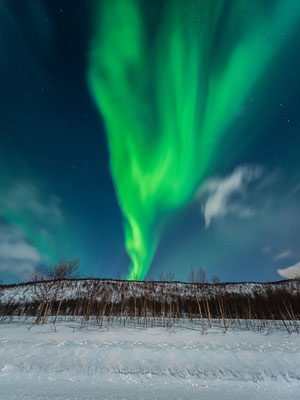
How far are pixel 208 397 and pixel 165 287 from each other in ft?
77.1

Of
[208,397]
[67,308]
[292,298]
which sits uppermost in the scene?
[292,298]

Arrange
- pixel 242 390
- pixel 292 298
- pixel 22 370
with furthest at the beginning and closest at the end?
pixel 292 298, pixel 22 370, pixel 242 390

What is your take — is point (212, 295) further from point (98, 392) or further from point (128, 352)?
point (98, 392)

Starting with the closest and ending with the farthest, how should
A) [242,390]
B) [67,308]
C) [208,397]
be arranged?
[208,397]
[242,390]
[67,308]

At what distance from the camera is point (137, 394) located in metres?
3.79

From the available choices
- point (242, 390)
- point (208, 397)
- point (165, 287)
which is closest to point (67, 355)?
point (208, 397)

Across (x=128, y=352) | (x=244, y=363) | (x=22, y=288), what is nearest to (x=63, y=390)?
(x=128, y=352)

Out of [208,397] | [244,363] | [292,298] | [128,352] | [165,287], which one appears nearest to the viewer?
[208,397]

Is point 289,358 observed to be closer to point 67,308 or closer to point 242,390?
point 242,390

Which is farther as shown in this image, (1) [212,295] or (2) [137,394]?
(1) [212,295]

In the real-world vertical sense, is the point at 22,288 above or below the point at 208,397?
above

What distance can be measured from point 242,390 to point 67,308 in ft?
70.3

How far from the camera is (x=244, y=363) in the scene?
5.22 metres

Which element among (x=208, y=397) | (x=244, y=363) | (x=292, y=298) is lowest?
(x=208, y=397)
